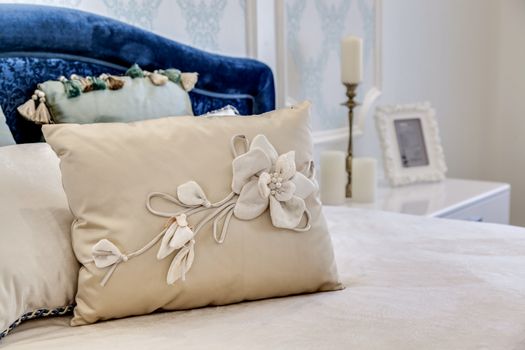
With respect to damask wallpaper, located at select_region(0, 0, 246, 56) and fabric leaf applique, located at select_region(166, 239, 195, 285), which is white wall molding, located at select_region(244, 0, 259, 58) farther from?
fabric leaf applique, located at select_region(166, 239, 195, 285)

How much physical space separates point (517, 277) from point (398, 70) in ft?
5.54

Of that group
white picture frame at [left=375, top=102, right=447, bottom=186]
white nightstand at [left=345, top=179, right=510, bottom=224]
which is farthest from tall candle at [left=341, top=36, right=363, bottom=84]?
white nightstand at [left=345, top=179, right=510, bottom=224]

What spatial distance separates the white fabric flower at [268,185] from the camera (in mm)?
1128

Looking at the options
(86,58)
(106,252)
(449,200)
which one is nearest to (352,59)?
(449,200)

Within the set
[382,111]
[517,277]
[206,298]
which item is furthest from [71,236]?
[382,111]

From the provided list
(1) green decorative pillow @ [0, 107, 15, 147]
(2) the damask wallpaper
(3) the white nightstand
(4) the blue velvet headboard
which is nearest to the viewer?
(1) green decorative pillow @ [0, 107, 15, 147]

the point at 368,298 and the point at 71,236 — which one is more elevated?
the point at 71,236

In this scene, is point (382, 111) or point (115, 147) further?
point (382, 111)

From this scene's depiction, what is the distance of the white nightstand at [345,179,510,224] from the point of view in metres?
2.11

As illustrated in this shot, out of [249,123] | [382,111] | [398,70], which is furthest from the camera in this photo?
[398,70]

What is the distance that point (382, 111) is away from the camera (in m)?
2.42

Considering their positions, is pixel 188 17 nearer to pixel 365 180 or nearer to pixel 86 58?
pixel 86 58

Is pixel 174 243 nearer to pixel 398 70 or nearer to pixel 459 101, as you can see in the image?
pixel 398 70

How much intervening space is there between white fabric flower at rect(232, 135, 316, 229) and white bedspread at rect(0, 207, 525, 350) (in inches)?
5.7
